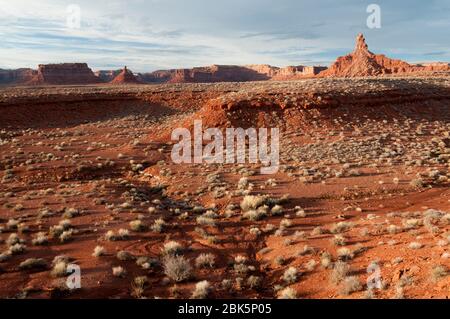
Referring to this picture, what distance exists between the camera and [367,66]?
418 feet

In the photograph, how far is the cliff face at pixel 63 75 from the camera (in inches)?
5719

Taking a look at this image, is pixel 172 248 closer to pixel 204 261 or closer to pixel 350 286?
pixel 204 261

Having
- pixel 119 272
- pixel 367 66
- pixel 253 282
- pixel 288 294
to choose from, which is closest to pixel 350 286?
pixel 288 294

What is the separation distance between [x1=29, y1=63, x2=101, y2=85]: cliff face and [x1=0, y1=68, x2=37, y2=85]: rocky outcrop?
30.5 ft

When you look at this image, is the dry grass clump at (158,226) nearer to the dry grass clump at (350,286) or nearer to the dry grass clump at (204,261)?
the dry grass clump at (204,261)

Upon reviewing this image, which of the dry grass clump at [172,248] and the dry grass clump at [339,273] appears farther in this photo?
the dry grass clump at [172,248]

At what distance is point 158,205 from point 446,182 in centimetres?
1203

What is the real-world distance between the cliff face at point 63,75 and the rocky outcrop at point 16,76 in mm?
9293

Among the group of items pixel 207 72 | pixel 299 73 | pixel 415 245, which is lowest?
pixel 415 245

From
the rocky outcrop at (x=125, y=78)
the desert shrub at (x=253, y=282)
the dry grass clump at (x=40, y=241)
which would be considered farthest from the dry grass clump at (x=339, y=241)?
the rocky outcrop at (x=125, y=78)

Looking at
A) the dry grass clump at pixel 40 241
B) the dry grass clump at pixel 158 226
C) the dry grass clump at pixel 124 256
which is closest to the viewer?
the dry grass clump at pixel 124 256

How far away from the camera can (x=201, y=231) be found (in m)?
12.3

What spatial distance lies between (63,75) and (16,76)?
103 ft

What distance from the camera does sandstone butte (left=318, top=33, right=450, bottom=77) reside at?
118 m
